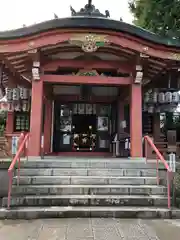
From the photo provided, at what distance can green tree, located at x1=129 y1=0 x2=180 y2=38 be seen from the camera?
1308cm

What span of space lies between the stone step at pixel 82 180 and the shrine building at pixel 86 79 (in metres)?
1.87

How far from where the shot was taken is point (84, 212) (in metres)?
5.09

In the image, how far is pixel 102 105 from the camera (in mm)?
11742

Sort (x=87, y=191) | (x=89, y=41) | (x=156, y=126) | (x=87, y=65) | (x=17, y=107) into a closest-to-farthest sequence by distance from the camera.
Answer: (x=87, y=191)
(x=89, y=41)
(x=87, y=65)
(x=17, y=107)
(x=156, y=126)

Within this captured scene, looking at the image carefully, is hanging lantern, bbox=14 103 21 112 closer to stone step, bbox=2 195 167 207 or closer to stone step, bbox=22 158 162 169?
stone step, bbox=22 158 162 169

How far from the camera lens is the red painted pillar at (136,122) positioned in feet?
27.1

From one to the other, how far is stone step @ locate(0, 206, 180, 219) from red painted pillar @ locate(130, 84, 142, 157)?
10.3 feet

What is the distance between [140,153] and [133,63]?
321 cm

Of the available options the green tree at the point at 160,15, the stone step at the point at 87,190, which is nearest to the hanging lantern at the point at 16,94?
the stone step at the point at 87,190

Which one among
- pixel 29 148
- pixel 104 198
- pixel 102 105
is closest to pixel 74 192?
pixel 104 198

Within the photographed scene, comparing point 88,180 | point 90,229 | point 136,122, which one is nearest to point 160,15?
point 136,122

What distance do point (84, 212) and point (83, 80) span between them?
15.6 feet

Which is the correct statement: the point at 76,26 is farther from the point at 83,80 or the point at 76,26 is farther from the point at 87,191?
the point at 87,191

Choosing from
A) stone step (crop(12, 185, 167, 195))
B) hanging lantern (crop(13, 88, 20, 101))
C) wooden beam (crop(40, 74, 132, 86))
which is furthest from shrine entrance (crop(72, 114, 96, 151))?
stone step (crop(12, 185, 167, 195))
